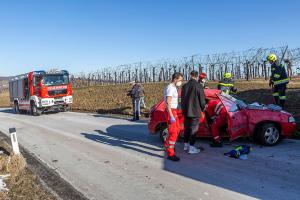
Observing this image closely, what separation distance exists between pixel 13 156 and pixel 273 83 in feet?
27.5

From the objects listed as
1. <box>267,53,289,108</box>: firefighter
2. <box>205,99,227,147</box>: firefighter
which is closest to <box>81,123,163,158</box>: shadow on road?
<box>205,99,227,147</box>: firefighter

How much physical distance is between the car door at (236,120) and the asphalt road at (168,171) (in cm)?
41

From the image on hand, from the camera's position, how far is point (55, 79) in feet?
70.0

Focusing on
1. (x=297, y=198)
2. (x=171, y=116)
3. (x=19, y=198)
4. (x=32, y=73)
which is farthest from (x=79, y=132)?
(x=32, y=73)

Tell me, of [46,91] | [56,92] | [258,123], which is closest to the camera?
[258,123]

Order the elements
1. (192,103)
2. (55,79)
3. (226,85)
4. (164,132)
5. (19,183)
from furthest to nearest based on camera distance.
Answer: (55,79) → (226,85) → (164,132) → (192,103) → (19,183)

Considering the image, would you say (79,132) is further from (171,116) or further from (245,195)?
(245,195)

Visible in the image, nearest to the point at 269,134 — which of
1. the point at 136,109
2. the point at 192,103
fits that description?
the point at 192,103

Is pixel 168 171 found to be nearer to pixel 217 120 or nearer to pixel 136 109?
pixel 217 120

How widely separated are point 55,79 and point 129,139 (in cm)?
1316

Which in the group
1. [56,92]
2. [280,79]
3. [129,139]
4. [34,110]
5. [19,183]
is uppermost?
[280,79]

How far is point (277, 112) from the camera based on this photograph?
298 inches

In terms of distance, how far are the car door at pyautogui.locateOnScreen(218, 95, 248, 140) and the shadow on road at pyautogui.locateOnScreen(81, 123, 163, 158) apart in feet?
5.68

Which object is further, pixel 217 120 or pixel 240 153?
pixel 217 120
